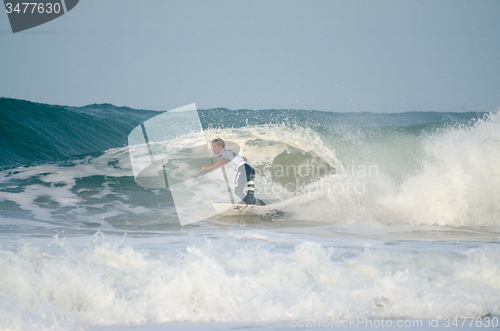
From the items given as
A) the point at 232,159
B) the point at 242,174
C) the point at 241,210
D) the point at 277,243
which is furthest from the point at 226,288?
the point at 232,159

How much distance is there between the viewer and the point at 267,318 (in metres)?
2.77

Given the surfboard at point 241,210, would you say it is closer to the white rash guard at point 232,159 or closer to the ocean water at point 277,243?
the ocean water at point 277,243

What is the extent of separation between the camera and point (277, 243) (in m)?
4.65

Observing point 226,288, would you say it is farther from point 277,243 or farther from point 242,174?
point 242,174

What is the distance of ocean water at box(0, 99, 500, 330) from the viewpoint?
9.24 feet

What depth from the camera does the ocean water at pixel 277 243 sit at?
2.82 m

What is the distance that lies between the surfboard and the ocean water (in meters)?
0.27

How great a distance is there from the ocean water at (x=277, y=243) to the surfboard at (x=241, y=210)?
0.27 metres

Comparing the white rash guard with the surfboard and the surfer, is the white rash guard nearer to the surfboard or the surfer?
the surfer

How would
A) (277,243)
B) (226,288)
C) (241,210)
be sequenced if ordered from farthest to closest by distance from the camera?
Answer: (241,210) → (277,243) → (226,288)

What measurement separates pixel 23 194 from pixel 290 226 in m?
5.98

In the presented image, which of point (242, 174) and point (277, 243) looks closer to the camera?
point (277, 243)

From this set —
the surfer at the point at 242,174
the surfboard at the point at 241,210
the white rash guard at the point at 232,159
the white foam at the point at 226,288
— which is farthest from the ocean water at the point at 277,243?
the white rash guard at the point at 232,159

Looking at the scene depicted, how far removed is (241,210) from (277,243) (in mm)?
2207
